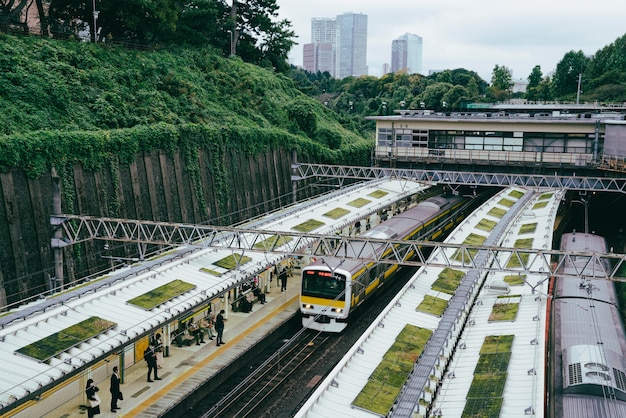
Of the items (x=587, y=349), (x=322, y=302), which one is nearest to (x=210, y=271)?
A: (x=322, y=302)

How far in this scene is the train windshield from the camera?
2455 cm

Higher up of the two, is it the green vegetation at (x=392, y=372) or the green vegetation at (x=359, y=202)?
the green vegetation at (x=359, y=202)

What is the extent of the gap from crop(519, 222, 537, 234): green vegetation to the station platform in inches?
538

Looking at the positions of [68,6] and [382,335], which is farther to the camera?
[68,6]

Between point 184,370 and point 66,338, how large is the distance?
16.9 ft

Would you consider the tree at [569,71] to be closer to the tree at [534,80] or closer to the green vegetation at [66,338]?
the tree at [534,80]

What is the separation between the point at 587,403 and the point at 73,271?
21105mm

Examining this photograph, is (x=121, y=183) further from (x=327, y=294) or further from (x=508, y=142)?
(x=508, y=142)

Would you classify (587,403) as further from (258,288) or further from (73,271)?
(73,271)

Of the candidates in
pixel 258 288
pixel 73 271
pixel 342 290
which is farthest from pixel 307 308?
pixel 73 271

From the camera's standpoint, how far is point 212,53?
52.9m

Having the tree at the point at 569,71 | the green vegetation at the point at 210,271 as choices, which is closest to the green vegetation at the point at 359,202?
the green vegetation at the point at 210,271

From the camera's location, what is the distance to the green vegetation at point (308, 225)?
30602 millimetres

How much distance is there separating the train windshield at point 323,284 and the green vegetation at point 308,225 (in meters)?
5.44
